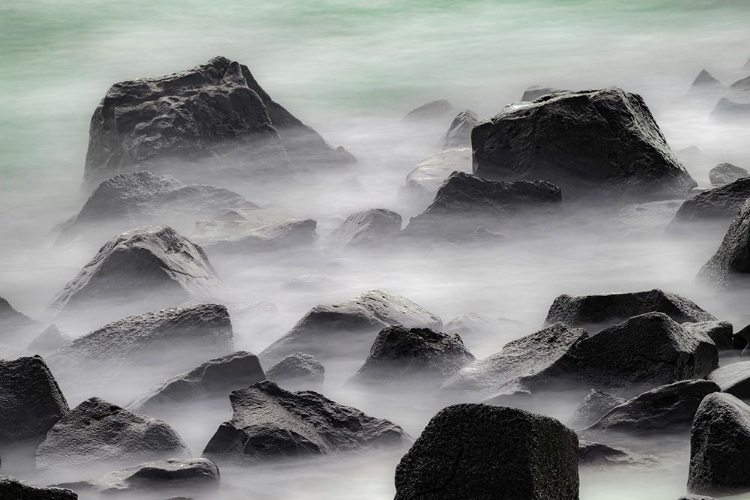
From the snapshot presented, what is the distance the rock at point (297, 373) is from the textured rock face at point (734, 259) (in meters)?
1.94

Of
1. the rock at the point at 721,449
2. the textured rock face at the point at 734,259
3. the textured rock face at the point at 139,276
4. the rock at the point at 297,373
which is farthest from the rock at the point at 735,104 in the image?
the rock at the point at 721,449

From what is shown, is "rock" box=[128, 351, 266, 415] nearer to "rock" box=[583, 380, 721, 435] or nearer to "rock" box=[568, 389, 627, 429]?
"rock" box=[568, 389, 627, 429]

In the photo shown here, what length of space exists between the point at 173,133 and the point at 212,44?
813cm

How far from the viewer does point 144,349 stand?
17.7 ft

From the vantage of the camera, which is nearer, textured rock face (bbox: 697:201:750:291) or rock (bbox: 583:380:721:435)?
rock (bbox: 583:380:721:435)

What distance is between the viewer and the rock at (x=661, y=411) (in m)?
4.03

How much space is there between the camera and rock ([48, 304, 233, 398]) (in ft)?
17.5

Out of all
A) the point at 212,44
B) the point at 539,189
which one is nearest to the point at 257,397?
the point at 539,189

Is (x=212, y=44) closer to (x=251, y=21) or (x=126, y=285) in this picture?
(x=251, y=21)

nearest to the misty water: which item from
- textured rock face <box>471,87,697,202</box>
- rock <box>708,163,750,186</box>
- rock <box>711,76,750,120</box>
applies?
rock <box>711,76,750,120</box>

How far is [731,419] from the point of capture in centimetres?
349

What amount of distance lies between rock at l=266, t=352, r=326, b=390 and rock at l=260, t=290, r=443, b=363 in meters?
0.25

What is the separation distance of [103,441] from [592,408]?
1631mm

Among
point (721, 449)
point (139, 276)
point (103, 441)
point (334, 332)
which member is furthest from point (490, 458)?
point (139, 276)
